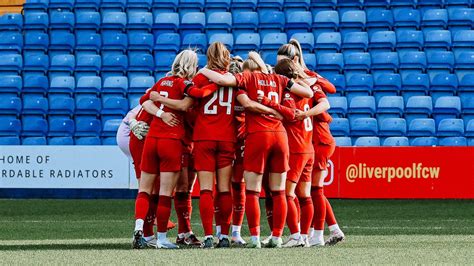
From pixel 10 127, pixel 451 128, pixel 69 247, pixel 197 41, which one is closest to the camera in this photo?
pixel 69 247

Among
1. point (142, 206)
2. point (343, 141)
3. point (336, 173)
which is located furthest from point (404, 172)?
point (142, 206)

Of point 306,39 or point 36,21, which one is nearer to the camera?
point 306,39

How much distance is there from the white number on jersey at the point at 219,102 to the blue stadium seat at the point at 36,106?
11.9 meters

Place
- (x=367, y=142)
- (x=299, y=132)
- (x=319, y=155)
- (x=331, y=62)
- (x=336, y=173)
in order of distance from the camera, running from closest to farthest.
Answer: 1. (x=299, y=132)
2. (x=319, y=155)
3. (x=336, y=173)
4. (x=367, y=142)
5. (x=331, y=62)

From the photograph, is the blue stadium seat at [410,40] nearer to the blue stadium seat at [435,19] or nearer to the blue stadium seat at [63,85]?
the blue stadium seat at [435,19]

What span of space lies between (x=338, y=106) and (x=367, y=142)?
40.9 inches

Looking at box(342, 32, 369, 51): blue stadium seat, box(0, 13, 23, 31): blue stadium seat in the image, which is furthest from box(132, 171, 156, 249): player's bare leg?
box(0, 13, 23, 31): blue stadium seat

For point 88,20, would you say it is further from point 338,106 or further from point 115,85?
point 338,106

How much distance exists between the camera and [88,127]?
21234mm

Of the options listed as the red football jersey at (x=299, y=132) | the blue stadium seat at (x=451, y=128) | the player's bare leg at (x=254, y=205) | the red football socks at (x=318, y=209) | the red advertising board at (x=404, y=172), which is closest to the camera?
the player's bare leg at (x=254, y=205)

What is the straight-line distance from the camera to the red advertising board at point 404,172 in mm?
18547

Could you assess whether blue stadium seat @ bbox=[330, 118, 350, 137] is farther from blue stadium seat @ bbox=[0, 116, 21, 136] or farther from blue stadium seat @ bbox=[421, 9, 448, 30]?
blue stadium seat @ bbox=[0, 116, 21, 136]

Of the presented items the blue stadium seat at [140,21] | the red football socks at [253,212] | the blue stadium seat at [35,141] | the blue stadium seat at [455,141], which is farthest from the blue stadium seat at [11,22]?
the red football socks at [253,212]

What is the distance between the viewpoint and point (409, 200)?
18.8m
